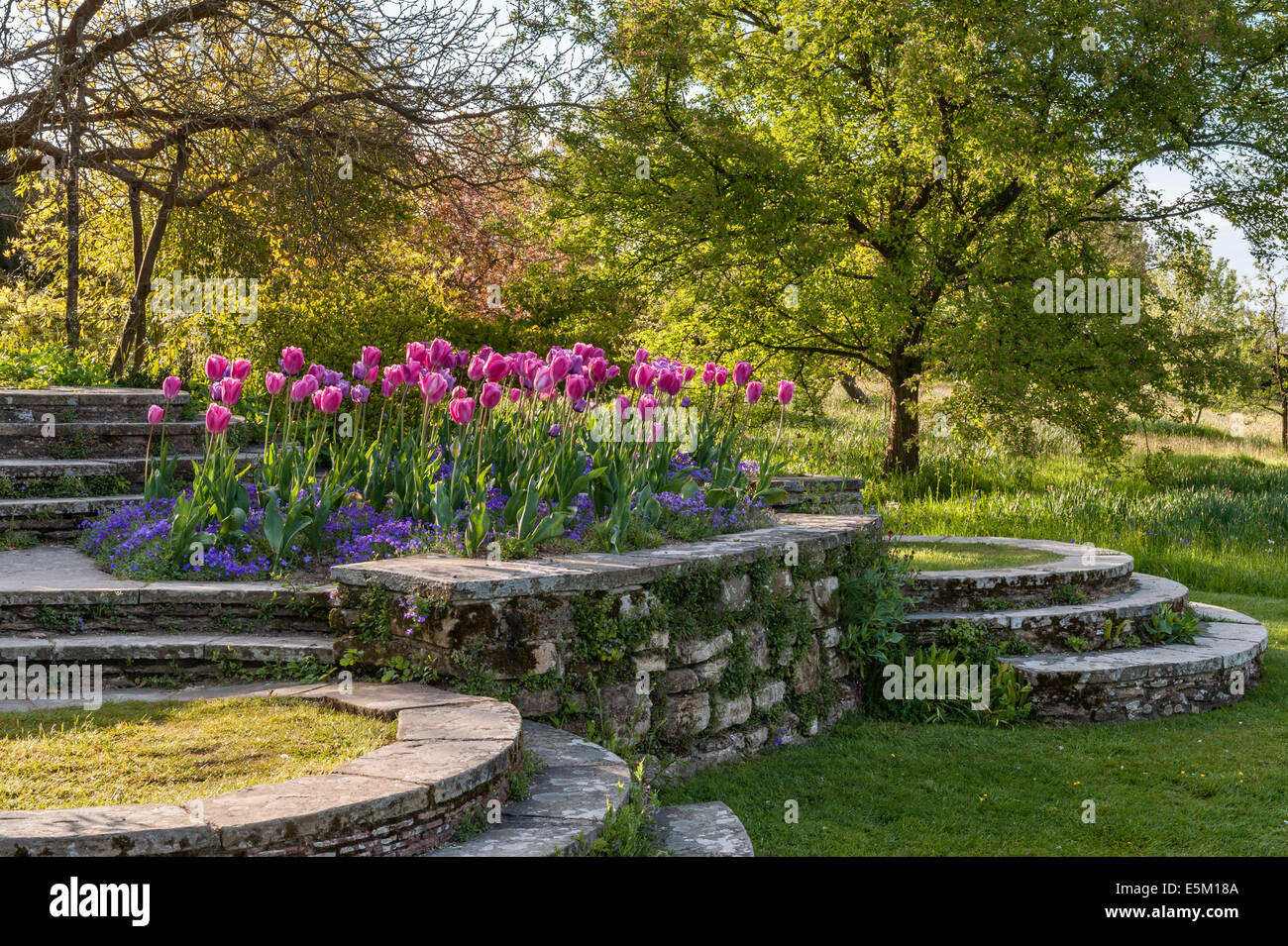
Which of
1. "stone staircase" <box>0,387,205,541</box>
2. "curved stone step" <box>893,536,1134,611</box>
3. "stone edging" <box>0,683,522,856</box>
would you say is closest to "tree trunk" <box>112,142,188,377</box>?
"stone staircase" <box>0,387,205,541</box>

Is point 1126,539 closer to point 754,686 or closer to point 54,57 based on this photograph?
point 754,686

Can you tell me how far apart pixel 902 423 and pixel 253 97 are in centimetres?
968

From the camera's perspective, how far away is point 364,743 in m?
3.92

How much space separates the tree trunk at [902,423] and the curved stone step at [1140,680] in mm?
8075

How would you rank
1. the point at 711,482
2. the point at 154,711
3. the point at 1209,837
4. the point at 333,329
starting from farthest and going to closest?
1. the point at 333,329
2. the point at 711,482
3. the point at 1209,837
4. the point at 154,711

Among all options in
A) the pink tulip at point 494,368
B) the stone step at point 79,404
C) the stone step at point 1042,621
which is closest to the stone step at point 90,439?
the stone step at point 79,404

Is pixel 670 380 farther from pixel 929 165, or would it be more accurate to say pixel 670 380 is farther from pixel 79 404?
pixel 929 165

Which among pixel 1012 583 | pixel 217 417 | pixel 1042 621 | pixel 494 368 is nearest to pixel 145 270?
pixel 217 417

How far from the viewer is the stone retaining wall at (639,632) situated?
475 cm

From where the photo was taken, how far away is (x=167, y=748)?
387cm

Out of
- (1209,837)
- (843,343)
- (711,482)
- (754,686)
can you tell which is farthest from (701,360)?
(1209,837)

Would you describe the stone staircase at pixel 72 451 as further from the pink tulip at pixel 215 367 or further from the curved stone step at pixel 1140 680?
the curved stone step at pixel 1140 680

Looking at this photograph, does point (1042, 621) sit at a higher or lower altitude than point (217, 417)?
lower
